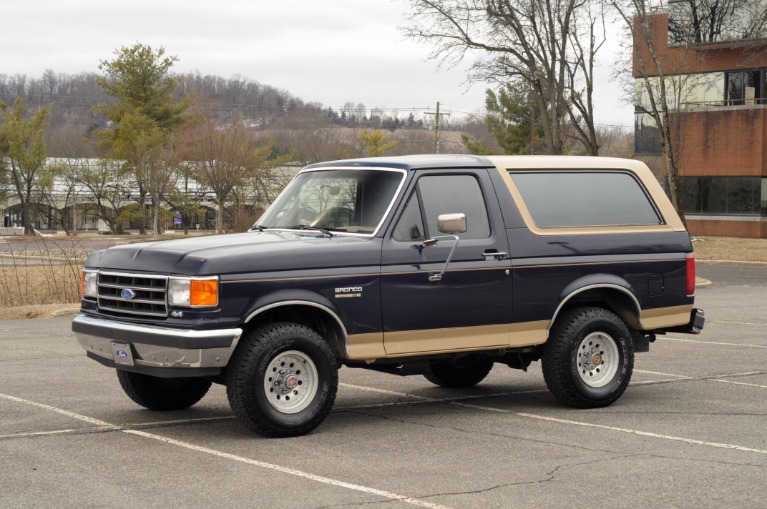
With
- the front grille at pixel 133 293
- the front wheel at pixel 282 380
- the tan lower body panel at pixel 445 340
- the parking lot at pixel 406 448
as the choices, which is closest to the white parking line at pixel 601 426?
the parking lot at pixel 406 448

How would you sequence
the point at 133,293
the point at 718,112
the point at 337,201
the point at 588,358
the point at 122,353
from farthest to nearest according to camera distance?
1. the point at 718,112
2. the point at 588,358
3. the point at 337,201
4. the point at 133,293
5. the point at 122,353

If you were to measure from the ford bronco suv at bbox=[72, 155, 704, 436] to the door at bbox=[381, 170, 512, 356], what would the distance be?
0.6 inches

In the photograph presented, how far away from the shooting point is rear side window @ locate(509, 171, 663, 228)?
1038 cm

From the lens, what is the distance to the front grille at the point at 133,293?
871 centimetres

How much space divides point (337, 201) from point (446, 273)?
1.16 m

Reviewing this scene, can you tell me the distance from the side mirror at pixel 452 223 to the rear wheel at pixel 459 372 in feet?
8.29

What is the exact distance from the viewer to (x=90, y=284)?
9.49 meters

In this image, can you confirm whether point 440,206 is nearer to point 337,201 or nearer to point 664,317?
point 337,201

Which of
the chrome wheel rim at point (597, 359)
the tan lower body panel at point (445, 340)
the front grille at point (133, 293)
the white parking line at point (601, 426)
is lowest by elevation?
the white parking line at point (601, 426)

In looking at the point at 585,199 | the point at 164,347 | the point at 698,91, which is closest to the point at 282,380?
the point at 164,347

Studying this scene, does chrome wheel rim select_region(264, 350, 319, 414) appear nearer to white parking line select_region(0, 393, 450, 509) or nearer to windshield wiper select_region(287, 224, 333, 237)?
white parking line select_region(0, 393, 450, 509)

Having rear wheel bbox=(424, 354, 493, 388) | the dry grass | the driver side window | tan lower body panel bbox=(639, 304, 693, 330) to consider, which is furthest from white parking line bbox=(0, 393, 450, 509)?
the dry grass

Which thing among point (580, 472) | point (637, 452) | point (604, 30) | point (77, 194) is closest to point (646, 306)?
point (637, 452)

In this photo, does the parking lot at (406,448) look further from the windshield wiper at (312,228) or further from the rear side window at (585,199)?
the rear side window at (585,199)
